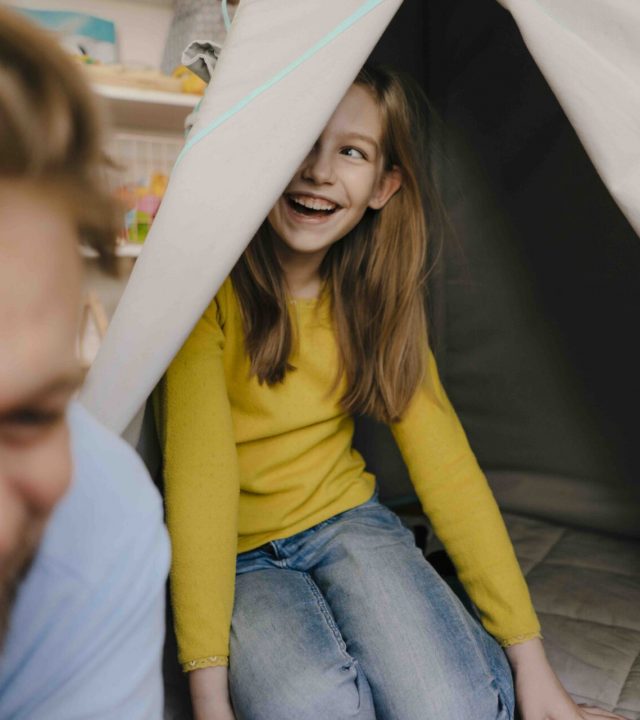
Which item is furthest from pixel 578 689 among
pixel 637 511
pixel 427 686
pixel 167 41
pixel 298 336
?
pixel 167 41

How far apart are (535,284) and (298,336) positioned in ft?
1.67

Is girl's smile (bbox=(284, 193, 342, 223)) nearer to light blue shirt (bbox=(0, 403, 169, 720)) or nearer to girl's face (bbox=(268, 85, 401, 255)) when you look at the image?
girl's face (bbox=(268, 85, 401, 255))

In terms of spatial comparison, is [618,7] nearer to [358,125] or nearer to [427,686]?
[358,125]

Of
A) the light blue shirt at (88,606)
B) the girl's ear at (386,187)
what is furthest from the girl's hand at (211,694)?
the girl's ear at (386,187)

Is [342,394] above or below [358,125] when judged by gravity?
below

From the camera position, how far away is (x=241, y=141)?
2.12 feet

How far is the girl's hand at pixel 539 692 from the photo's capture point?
0.86 metres

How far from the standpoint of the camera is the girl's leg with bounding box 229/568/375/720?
0.80m

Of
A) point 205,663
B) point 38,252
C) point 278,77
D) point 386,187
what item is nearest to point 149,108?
point 386,187

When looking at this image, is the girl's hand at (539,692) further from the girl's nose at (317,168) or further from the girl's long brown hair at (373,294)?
the girl's nose at (317,168)

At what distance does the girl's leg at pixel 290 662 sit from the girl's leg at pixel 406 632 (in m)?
0.03

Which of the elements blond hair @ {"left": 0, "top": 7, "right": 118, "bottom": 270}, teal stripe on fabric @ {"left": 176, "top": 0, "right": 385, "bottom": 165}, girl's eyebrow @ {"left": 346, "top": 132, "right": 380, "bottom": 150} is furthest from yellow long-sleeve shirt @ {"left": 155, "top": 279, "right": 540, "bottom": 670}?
blond hair @ {"left": 0, "top": 7, "right": 118, "bottom": 270}

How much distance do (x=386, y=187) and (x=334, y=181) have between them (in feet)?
0.40

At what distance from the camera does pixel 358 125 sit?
0.97m
